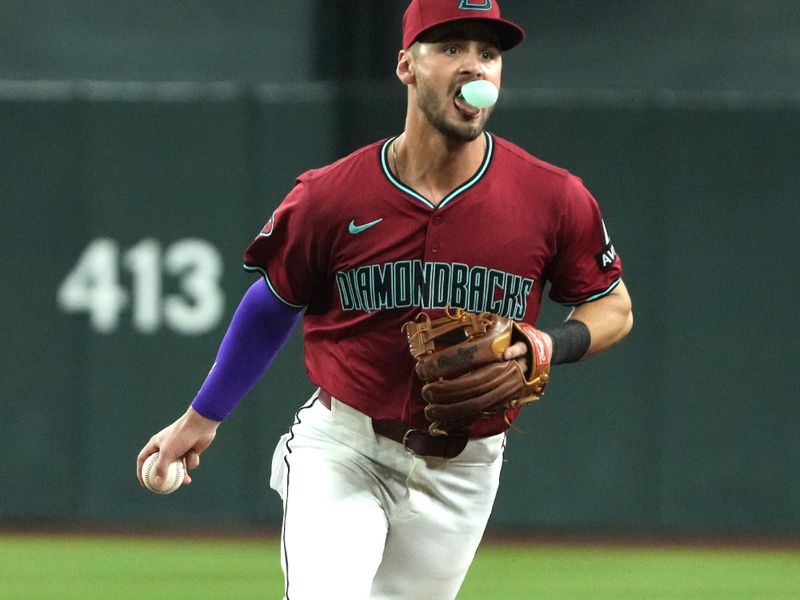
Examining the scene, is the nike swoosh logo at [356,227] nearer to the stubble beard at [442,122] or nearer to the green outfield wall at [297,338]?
the stubble beard at [442,122]

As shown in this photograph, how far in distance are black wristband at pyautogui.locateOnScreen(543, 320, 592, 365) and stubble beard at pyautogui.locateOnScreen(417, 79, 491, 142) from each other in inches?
19.7

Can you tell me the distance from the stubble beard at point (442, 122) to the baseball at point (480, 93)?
69 mm

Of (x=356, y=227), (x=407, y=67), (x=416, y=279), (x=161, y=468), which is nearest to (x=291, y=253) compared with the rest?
(x=356, y=227)

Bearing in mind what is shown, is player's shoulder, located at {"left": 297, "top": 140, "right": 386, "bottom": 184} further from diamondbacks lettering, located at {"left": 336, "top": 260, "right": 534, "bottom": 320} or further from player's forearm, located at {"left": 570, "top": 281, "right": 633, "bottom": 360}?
player's forearm, located at {"left": 570, "top": 281, "right": 633, "bottom": 360}

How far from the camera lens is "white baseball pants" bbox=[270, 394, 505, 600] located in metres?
3.23

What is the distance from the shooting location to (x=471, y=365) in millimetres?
3170

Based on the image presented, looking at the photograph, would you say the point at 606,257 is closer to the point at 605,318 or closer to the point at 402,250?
the point at 605,318

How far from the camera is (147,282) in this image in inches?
284

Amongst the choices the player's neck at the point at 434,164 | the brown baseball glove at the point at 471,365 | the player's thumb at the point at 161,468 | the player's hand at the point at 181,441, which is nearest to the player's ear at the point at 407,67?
the player's neck at the point at 434,164

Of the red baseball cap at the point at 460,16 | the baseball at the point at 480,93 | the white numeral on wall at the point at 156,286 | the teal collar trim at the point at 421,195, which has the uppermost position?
the red baseball cap at the point at 460,16

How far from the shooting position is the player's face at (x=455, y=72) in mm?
3283

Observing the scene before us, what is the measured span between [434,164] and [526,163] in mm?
230

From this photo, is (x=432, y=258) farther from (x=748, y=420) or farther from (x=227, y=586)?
(x=748, y=420)

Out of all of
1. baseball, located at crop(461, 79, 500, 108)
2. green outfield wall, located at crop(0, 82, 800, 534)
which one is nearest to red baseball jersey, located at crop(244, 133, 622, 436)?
baseball, located at crop(461, 79, 500, 108)
